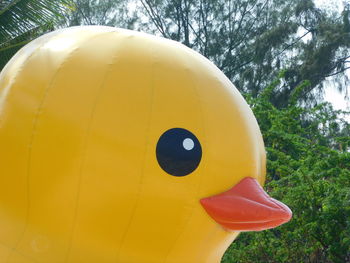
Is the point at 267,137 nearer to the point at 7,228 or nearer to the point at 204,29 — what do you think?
the point at 7,228

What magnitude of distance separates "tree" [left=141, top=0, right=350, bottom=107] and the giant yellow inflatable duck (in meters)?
15.1

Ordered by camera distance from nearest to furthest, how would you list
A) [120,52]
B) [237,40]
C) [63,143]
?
[63,143] < [120,52] < [237,40]

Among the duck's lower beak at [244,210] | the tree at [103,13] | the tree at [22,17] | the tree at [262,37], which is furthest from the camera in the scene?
the tree at [103,13]

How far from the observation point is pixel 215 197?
3869 mm

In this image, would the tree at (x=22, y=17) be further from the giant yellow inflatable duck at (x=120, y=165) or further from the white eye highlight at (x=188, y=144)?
the white eye highlight at (x=188, y=144)

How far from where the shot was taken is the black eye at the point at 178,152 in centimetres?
378

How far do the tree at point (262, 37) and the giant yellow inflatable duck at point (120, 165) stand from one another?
49.6 feet

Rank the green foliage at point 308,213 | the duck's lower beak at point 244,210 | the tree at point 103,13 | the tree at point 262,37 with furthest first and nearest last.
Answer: the tree at point 103,13 → the tree at point 262,37 → the green foliage at point 308,213 → the duck's lower beak at point 244,210

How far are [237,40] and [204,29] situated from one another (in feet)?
4.37

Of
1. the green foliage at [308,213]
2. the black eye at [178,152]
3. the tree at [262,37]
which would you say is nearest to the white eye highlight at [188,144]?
the black eye at [178,152]

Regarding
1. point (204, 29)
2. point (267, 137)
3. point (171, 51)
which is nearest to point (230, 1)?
point (204, 29)

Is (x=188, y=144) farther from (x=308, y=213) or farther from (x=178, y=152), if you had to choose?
(x=308, y=213)

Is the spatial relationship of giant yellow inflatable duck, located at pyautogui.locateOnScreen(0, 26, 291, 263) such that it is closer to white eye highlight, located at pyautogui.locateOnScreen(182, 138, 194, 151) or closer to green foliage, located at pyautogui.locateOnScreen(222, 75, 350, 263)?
white eye highlight, located at pyautogui.locateOnScreen(182, 138, 194, 151)

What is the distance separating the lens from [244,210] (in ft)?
12.3
